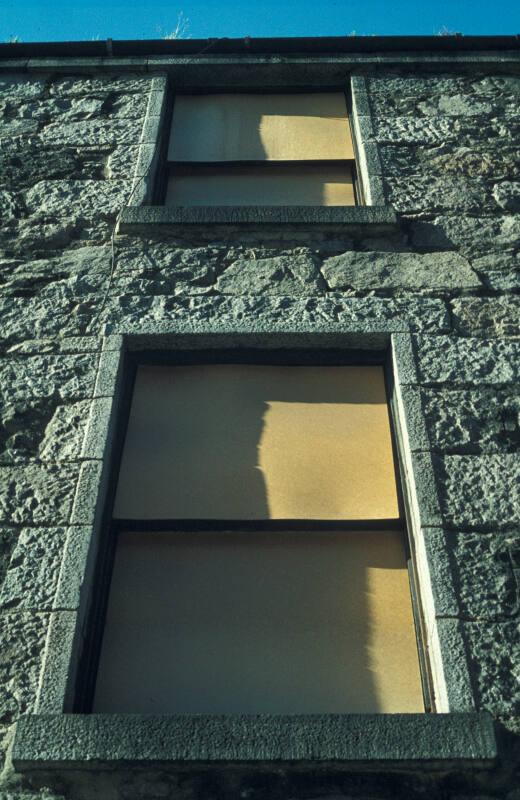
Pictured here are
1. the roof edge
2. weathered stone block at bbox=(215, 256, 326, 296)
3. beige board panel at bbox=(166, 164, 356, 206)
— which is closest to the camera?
weathered stone block at bbox=(215, 256, 326, 296)

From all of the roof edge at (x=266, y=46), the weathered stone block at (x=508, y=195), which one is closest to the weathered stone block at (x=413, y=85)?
the roof edge at (x=266, y=46)

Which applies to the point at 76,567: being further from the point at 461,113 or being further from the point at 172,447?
the point at 461,113

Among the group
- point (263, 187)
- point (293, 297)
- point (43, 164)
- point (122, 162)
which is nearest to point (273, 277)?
point (293, 297)

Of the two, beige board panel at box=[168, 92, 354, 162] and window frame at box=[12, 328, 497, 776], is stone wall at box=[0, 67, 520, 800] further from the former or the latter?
beige board panel at box=[168, 92, 354, 162]

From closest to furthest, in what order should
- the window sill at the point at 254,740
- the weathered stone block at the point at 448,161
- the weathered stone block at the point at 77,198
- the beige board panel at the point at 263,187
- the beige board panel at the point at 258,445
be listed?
the window sill at the point at 254,740 → the beige board panel at the point at 258,445 → the weathered stone block at the point at 77,198 → the weathered stone block at the point at 448,161 → the beige board panel at the point at 263,187

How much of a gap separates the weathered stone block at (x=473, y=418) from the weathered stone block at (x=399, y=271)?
758 mm

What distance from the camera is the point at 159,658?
362 cm

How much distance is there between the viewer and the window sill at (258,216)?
5.15 m

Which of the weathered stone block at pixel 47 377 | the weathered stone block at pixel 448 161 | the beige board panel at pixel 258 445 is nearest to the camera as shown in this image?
the beige board panel at pixel 258 445

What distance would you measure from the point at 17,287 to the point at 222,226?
114cm

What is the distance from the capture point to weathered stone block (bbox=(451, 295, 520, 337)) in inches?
181

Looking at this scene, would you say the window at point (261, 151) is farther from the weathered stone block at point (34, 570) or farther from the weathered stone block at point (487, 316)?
the weathered stone block at point (34, 570)

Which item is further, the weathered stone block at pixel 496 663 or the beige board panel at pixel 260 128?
the beige board panel at pixel 260 128

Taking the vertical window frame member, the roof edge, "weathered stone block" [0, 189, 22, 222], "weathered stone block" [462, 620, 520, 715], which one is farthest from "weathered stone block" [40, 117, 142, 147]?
"weathered stone block" [462, 620, 520, 715]
